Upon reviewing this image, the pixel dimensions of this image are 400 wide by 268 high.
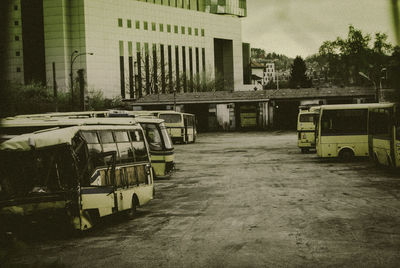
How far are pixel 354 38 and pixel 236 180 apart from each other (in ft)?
77.7

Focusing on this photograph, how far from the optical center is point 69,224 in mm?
13570

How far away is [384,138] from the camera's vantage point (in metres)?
28.5

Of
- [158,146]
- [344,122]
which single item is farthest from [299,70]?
[344,122]

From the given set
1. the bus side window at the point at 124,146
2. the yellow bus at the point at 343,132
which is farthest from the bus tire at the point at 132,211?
the yellow bus at the point at 343,132

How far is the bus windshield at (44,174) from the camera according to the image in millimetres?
13656

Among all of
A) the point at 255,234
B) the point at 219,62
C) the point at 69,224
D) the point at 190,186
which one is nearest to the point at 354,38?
the point at 255,234

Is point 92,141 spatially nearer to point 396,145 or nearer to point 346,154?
point 396,145

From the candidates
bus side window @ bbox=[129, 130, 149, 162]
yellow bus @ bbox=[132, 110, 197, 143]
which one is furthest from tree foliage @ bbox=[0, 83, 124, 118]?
yellow bus @ bbox=[132, 110, 197, 143]

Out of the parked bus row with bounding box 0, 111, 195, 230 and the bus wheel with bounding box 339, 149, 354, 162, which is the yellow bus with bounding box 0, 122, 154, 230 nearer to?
the parked bus row with bounding box 0, 111, 195, 230

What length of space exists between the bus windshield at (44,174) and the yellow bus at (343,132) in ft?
74.1

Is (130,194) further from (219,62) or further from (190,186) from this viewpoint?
(219,62)

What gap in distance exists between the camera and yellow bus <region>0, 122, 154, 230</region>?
44.1ft

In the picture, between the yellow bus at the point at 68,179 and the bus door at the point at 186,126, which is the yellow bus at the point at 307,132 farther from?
the yellow bus at the point at 68,179

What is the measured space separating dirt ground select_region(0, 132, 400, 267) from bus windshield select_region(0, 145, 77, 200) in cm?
106
